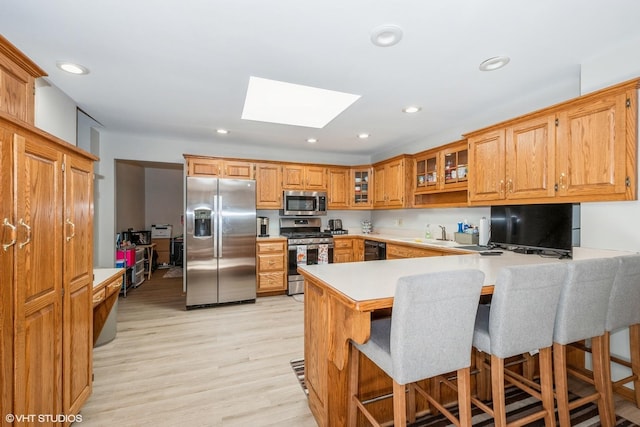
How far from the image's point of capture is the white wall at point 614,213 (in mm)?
2016

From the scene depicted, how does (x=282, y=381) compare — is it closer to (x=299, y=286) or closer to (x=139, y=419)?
(x=139, y=419)

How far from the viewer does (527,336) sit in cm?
144

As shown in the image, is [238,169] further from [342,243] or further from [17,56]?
[17,56]

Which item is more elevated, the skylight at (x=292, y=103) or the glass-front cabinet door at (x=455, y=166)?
the skylight at (x=292, y=103)

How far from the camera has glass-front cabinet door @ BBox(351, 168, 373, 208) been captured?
529 centimetres

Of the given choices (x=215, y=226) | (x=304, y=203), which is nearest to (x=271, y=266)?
(x=215, y=226)

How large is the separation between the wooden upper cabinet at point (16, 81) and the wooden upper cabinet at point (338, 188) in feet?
13.0

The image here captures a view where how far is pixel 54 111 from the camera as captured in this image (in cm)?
272

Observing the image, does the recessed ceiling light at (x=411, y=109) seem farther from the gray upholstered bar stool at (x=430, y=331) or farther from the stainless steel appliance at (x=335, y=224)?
the stainless steel appliance at (x=335, y=224)

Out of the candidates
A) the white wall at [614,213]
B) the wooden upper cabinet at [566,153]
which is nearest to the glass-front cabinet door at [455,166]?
the wooden upper cabinet at [566,153]

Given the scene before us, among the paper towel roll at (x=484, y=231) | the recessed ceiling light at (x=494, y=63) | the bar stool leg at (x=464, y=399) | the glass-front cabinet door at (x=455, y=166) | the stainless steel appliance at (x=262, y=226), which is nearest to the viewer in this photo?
the bar stool leg at (x=464, y=399)

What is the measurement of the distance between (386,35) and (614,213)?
215 centimetres

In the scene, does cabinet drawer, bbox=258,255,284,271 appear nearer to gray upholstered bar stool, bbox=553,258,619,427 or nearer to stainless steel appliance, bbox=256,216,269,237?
stainless steel appliance, bbox=256,216,269,237

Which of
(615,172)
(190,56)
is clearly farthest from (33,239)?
(615,172)
